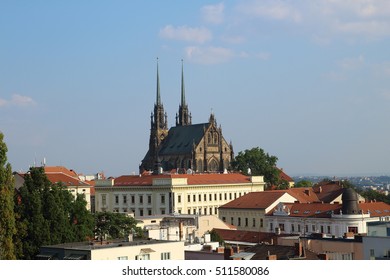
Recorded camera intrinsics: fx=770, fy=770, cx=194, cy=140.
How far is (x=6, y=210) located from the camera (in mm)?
42875

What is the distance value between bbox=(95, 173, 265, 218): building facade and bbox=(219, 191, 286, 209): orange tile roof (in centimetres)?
1047

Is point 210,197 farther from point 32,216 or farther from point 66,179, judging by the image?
point 32,216

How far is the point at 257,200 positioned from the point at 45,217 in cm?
4260

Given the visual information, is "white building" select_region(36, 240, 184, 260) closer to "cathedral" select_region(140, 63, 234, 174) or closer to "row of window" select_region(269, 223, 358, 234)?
"row of window" select_region(269, 223, 358, 234)

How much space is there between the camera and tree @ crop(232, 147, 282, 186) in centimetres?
13762

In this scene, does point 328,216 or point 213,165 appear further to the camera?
point 213,165


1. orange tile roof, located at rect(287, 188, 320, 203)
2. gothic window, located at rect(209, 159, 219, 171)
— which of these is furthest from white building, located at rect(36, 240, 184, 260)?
Answer: gothic window, located at rect(209, 159, 219, 171)

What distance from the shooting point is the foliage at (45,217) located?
154ft

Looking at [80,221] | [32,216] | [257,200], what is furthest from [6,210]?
[257,200]

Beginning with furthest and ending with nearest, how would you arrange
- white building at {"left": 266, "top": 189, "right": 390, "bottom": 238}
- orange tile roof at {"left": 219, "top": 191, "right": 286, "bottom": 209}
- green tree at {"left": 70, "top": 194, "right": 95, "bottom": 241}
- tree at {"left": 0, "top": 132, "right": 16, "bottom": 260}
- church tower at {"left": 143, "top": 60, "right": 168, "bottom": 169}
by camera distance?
church tower at {"left": 143, "top": 60, "right": 168, "bottom": 169}
orange tile roof at {"left": 219, "top": 191, "right": 286, "bottom": 209}
white building at {"left": 266, "top": 189, "right": 390, "bottom": 238}
green tree at {"left": 70, "top": 194, "right": 95, "bottom": 241}
tree at {"left": 0, "top": 132, "right": 16, "bottom": 260}

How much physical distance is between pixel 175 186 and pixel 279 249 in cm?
6328

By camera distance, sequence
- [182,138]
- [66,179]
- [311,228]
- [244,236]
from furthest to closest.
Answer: [182,138] → [66,179] → [311,228] → [244,236]
